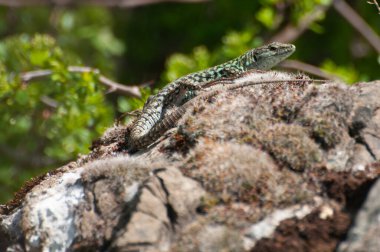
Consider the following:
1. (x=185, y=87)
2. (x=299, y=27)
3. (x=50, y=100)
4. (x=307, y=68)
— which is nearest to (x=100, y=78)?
(x=50, y=100)

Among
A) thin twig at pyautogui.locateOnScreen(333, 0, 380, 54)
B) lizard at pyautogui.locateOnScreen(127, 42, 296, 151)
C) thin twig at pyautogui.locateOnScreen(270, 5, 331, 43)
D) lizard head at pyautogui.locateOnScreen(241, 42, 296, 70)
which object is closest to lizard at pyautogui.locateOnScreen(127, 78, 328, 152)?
lizard at pyautogui.locateOnScreen(127, 42, 296, 151)

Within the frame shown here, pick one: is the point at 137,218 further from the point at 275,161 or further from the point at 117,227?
the point at 275,161

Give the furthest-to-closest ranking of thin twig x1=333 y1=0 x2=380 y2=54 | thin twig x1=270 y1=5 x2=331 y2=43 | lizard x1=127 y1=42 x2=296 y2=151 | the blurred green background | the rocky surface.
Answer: thin twig x1=270 y1=5 x2=331 y2=43, thin twig x1=333 y1=0 x2=380 y2=54, the blurred green background, lizard x1=127 y1=42 x2=296 y2=151, the rocky surface

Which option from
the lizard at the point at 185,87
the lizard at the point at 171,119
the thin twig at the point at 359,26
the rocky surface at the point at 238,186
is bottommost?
the rocky surface at the point at 238,186

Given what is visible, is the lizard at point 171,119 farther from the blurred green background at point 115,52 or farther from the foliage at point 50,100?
the foliage at point 50,100

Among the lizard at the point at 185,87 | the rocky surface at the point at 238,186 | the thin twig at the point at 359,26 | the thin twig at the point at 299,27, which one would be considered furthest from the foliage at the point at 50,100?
the thin twig at the point at 359,26

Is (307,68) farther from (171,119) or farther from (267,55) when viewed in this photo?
(171,119)

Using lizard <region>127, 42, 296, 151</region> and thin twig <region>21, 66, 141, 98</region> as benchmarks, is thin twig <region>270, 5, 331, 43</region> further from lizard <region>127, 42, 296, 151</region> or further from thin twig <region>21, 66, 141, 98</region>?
thin twig <region>21, 66, 141, 98</region>
